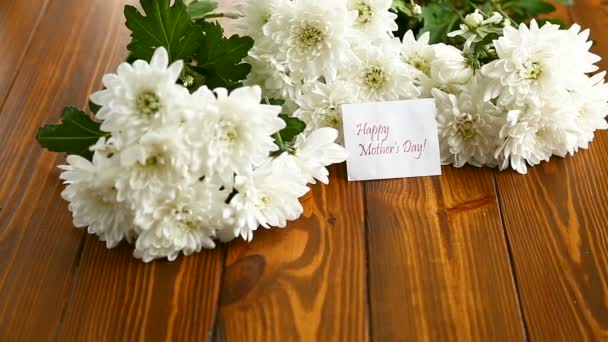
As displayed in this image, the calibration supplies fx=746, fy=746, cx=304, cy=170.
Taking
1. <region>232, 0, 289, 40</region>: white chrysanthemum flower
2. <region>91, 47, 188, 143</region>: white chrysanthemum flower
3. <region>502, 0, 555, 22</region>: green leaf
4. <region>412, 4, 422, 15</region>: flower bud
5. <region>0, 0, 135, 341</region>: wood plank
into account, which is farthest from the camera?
<region>502, 0, 555, 22</region>: green leaf

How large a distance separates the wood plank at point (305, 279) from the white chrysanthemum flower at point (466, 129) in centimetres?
18

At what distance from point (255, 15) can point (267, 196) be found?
314 mm

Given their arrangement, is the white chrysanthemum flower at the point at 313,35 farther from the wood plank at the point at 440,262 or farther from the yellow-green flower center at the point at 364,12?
the wood plank at the point at 440,262

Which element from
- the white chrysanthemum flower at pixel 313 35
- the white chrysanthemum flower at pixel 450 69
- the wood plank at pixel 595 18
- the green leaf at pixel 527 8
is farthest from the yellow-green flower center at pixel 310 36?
the wood plank at pixel 595 18

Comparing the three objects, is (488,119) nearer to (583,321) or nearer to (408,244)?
(408,244)

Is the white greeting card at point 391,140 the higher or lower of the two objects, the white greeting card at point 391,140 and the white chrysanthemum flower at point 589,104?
the lower

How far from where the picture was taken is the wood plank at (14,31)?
159cm

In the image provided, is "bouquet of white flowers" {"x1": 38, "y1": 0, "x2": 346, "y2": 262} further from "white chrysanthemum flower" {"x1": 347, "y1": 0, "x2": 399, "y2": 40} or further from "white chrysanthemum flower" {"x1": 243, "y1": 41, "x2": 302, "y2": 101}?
"white chrysanthemum flower" {"x1": 347, "y1": 0, "x2": 399, "y2": 40}

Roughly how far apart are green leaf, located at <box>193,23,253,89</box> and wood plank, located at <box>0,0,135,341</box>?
33cm

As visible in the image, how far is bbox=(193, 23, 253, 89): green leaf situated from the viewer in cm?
116

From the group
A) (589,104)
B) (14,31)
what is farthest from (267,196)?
(14,31)

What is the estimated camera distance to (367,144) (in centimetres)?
127

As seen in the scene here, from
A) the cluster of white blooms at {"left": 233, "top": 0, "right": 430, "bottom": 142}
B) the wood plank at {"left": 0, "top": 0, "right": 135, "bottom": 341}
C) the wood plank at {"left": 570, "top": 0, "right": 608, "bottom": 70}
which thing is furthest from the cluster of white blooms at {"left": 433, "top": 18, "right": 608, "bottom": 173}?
the wood plank at {"left": 0, "top": 0, "right": 135, "bottom": 341}

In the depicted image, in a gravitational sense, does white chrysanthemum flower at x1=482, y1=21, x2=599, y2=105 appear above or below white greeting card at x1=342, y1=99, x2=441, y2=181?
above
